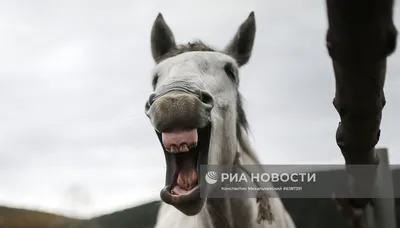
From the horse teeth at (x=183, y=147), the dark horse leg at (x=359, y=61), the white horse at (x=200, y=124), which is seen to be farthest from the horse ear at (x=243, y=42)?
the dark horse leg at (x=359, y=61)

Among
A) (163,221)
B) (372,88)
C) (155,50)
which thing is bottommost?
(163,221)

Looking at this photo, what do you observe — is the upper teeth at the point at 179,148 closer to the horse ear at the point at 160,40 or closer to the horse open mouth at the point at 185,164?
the horse open mouth at the point at 185,164

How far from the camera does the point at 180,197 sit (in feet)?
3.55

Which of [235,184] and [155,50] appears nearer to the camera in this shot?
[235,184]

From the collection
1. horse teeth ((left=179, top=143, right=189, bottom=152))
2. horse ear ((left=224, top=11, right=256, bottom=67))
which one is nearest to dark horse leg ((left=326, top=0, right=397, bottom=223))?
horse teeth ((left=179, top=143, right=189, bottom=152))

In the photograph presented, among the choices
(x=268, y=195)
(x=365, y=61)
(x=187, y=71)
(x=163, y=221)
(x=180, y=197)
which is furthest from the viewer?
(x=163, y=221)

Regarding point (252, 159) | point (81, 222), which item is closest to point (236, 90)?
point (252, 159)

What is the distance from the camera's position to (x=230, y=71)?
4.55ft

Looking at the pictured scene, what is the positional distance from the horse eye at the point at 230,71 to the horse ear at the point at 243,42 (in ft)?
0.42

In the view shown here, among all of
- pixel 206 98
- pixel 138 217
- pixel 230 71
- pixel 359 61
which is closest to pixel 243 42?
pixel 230 71

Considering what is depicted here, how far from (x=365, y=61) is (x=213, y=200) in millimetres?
799

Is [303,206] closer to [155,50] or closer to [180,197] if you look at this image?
[180,197]

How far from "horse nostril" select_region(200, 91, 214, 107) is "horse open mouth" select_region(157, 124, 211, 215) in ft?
0.19

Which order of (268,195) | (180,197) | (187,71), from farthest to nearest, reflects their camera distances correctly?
1. (268,195)
2. (187,71)
3. (180,197)
